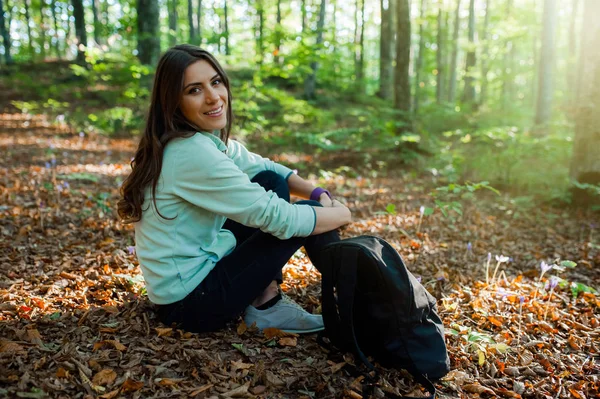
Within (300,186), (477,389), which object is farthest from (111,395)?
(477,389)

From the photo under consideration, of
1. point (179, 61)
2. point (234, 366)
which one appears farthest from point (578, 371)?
point (179, 61)

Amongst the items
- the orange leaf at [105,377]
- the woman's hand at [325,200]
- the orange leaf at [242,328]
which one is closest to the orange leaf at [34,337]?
the orange leaf at [105,377]

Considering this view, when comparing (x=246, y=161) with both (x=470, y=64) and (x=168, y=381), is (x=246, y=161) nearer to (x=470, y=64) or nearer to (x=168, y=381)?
(x=168, y=381)

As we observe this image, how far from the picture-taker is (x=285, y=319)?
8.32 feet

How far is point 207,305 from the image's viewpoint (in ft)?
7.46

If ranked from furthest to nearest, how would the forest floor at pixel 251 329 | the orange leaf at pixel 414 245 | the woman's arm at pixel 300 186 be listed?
1. the orange leaf at pixel 414 245
2. the woman's arm at pixel 300 186
3. the forest floor at pixel 251 329

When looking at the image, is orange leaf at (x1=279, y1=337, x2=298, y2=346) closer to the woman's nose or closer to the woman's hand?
the woman's hand

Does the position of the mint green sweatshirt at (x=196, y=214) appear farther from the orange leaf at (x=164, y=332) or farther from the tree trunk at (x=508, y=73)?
the tree trunk at (x=508, y=73)

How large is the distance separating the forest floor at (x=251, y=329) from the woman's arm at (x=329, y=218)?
0.73 meters

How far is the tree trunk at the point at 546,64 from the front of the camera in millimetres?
10323

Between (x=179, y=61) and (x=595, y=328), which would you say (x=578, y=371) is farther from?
(x=179, y=61)

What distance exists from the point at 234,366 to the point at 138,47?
928 cm

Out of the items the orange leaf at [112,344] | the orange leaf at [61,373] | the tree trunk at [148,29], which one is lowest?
the orange leaf at [112,344]

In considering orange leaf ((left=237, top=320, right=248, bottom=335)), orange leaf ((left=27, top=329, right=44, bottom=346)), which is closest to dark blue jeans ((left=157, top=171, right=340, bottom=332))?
orange leaf ((left=237, top=320, right=248, bottom=335))
